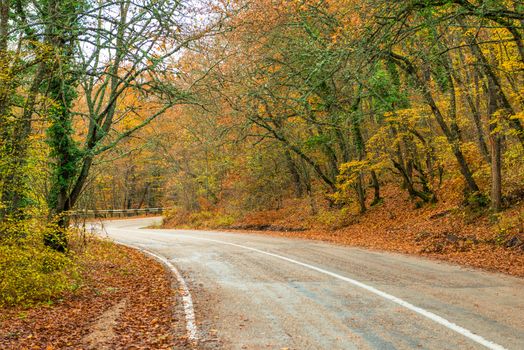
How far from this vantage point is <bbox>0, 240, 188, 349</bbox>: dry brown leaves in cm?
599

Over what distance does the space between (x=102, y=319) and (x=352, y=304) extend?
3.76 m

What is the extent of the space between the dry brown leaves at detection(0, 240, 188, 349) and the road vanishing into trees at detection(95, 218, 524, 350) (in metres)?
0.56

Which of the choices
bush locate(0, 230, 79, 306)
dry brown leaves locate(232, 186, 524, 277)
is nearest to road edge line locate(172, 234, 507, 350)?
dry brown leaves locate(232, 186, 524, 277)

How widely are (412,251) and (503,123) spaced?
474 centimetres

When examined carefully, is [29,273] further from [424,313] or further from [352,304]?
[424,313]

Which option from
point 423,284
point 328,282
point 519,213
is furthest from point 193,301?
point 519,213

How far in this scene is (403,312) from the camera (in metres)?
6.58

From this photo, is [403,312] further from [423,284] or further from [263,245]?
[263,245]

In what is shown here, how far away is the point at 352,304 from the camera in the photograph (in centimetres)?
721

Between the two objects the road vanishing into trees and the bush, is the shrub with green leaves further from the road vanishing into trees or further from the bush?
the road vanishing into trees

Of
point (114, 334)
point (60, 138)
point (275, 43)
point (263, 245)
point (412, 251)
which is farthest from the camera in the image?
point (275, 43)

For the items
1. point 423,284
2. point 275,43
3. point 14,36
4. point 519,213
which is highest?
point 275,43

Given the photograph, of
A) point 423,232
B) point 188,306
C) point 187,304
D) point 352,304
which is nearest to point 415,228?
point 423,232

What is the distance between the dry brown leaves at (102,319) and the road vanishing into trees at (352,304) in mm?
558
